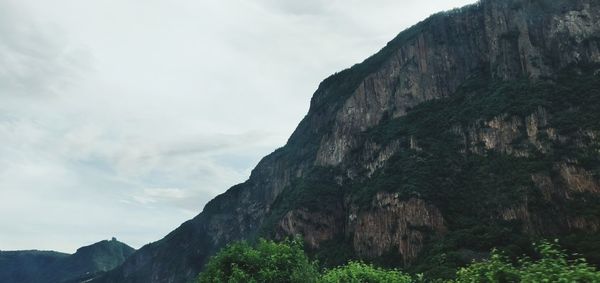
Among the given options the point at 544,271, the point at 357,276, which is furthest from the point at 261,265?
the point at 544,271

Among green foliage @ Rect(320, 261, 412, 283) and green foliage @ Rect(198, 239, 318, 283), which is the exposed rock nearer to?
green foliage @ Rect(320, 261, 412, 283)

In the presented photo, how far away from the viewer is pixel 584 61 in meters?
189

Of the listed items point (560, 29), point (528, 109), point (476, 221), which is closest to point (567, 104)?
point (528, 109)

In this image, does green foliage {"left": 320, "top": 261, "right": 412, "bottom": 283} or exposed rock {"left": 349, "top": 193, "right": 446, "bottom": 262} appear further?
exposed rock {"left": 349, "top": 193, "right": 446, "bottom": 262}

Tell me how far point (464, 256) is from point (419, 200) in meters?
43.1

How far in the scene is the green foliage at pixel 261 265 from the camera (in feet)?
100

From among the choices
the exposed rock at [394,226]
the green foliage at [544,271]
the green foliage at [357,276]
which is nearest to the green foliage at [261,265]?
the green foliage at [357,276]

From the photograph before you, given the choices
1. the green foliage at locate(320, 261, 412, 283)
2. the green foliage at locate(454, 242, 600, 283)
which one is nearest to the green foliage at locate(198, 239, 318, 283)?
the green foliage at locate(320, 261, 412, 283)

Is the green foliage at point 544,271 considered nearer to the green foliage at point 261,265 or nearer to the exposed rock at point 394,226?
the green foliage at point 261,265

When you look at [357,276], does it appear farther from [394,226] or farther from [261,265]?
[394,226]

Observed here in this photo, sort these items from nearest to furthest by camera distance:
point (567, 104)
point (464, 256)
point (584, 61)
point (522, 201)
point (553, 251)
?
point (553, 251)
point (464, 256)
point (522, 201)
point (567, 104)
point (584, 61)

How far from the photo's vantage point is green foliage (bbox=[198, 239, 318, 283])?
1201 inches

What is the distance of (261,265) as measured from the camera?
31203mm

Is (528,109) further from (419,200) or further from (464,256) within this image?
(464,256)
